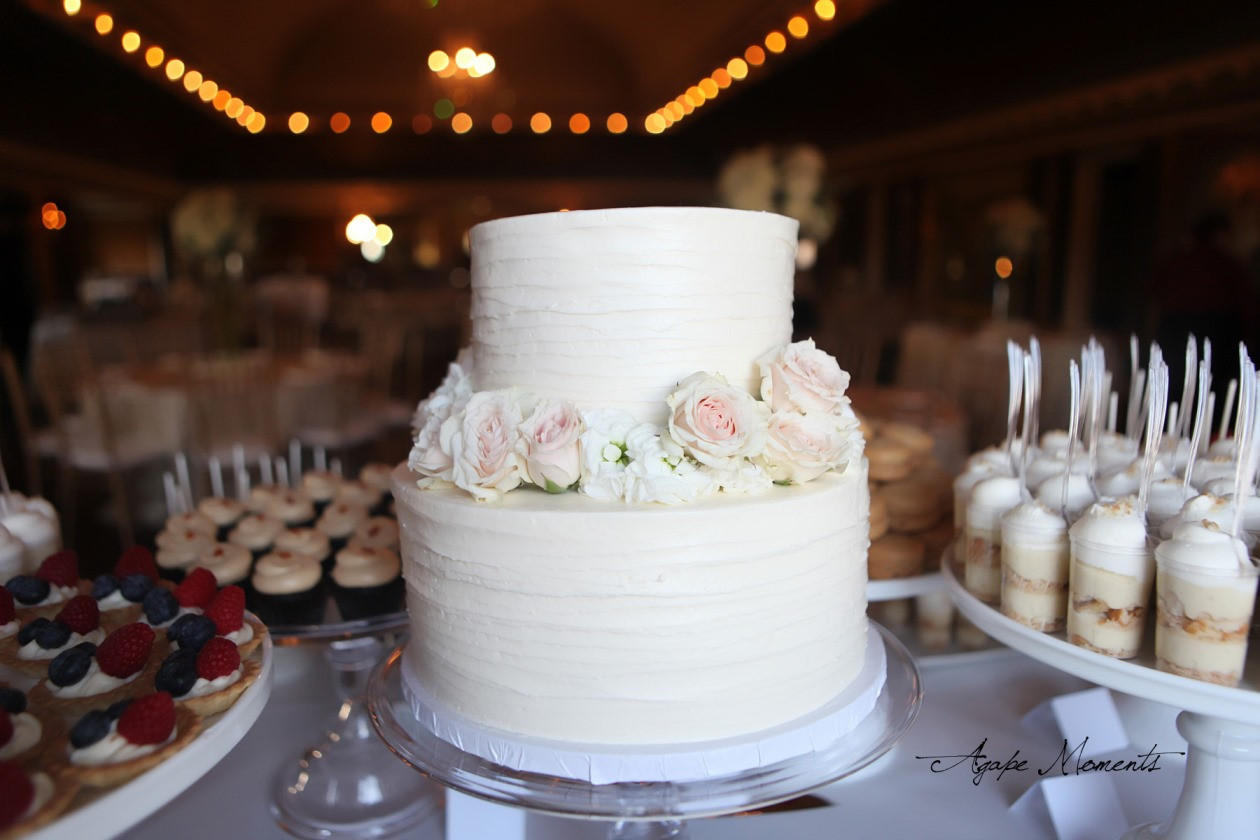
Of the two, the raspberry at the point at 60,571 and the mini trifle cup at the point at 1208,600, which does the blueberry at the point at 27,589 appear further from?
the mini trifle cup at the point at 1208,600

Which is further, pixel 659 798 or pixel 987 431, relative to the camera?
pixel 987 431

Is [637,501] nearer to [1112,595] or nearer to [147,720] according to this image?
[147,720]

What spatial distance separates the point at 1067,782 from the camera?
5.33 feet

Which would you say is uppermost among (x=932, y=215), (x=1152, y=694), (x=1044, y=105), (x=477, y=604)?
(x=1044, y=105)

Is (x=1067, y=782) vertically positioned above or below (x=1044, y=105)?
below

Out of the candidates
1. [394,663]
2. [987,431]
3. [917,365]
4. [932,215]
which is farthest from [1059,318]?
[394,663]

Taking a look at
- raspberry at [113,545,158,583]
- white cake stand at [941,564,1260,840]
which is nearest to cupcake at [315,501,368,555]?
raspberry at [113,545,158,583]

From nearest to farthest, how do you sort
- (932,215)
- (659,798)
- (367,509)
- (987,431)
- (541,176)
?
(659,798)
(367,509)
(987,431)
(932,215)
(541,176)

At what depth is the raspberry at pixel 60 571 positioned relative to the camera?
68.6 inches

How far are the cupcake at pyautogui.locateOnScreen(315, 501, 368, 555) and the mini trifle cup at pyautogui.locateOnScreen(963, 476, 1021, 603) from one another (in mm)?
1573

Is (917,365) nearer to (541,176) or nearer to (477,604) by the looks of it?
(477,604)

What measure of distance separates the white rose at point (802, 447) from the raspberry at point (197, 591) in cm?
114

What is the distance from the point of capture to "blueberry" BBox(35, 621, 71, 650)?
1.49 metres

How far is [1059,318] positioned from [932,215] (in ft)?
8.22
